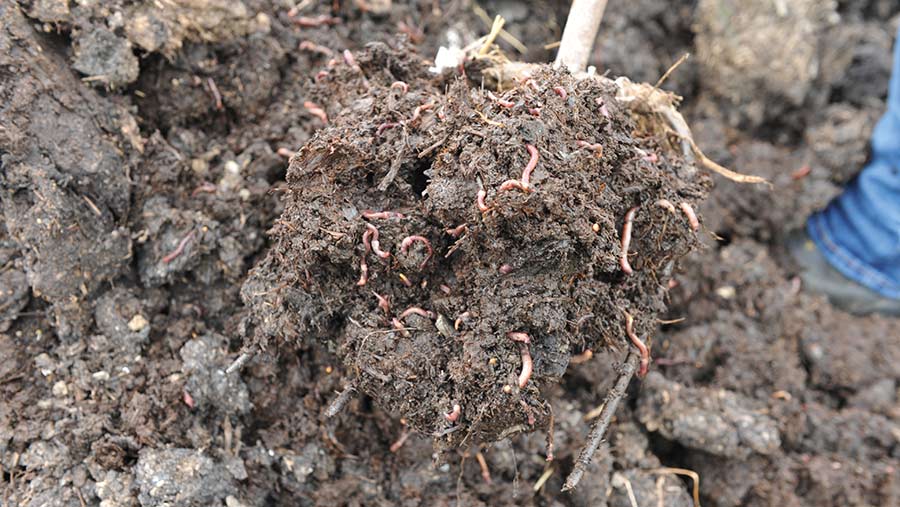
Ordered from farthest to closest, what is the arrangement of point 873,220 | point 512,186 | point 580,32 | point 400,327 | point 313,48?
point 873,220 → point 313,48 → point 580,32 → point 400,327 → point 512,186

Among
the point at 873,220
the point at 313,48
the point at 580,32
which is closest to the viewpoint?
the point at 580,32

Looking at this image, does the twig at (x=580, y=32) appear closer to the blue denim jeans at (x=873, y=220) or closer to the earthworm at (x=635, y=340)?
the earthworm at (x=635, y=340)

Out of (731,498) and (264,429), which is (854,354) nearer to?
(731,498)

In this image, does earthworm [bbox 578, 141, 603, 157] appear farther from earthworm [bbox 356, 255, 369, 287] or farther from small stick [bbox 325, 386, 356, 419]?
small stick [bbox 325, 386, 356, 419]

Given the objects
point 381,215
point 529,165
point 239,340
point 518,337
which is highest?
point 529,165

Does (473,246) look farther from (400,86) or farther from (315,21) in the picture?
(315,21)

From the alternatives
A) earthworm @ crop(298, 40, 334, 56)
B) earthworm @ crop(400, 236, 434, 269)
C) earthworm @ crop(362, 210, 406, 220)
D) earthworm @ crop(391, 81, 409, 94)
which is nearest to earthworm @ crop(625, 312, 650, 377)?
earthworm @ crop(400, 236, 434, 269)

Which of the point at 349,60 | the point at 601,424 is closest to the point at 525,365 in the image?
the point at 601,424
